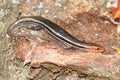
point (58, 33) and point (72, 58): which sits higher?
point (58, 33)

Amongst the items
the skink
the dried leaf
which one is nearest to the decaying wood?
the skink

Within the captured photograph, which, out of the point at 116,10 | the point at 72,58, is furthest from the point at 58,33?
the point at 116,10

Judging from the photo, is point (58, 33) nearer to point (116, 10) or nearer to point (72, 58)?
point (72, 58)

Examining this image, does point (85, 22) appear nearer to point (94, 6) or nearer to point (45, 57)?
point (94, 6)

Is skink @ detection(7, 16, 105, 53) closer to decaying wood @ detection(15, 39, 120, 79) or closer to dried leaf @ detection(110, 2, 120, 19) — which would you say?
decaying wood @ detection(15, 39, 120, 79)

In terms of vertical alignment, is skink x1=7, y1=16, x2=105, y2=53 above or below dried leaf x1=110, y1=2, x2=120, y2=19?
below

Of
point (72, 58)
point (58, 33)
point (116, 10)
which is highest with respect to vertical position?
point (116, 10)

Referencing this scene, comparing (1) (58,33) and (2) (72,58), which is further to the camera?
(1) (58,33)
